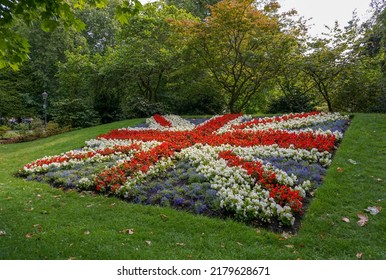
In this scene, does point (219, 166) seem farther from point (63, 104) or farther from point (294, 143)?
point (63, 104)

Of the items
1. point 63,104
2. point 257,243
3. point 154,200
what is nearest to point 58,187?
point 154,200

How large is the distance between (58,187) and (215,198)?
152 inches

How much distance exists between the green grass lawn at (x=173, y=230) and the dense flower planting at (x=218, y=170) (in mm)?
343

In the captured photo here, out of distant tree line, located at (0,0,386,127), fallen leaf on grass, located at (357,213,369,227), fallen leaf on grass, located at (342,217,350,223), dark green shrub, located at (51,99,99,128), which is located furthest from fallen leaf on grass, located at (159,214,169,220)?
dark green shrub, located at (51,99,99,128)

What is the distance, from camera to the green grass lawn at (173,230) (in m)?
3.97

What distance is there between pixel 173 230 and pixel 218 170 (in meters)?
2.23

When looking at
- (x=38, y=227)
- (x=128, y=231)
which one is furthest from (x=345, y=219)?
(x=38, y=227)

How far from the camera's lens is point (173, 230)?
4621 mm

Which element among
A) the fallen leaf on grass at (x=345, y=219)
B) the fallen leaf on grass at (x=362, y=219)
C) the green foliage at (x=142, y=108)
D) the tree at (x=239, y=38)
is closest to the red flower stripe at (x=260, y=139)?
the fallen leaf on grass at (x=362, y=219)

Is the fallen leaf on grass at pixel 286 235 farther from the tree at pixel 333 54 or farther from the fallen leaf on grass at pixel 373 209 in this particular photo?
the tree at pixel 333 54

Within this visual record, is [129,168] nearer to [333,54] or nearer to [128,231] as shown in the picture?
[128,231]

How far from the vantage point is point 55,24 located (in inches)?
181

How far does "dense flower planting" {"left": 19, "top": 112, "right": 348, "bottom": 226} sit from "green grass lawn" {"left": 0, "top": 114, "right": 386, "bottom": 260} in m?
0.34

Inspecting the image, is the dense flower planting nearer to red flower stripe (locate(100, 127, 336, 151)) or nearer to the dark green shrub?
red flower stripe (locate(100, 127, 336, 151))
